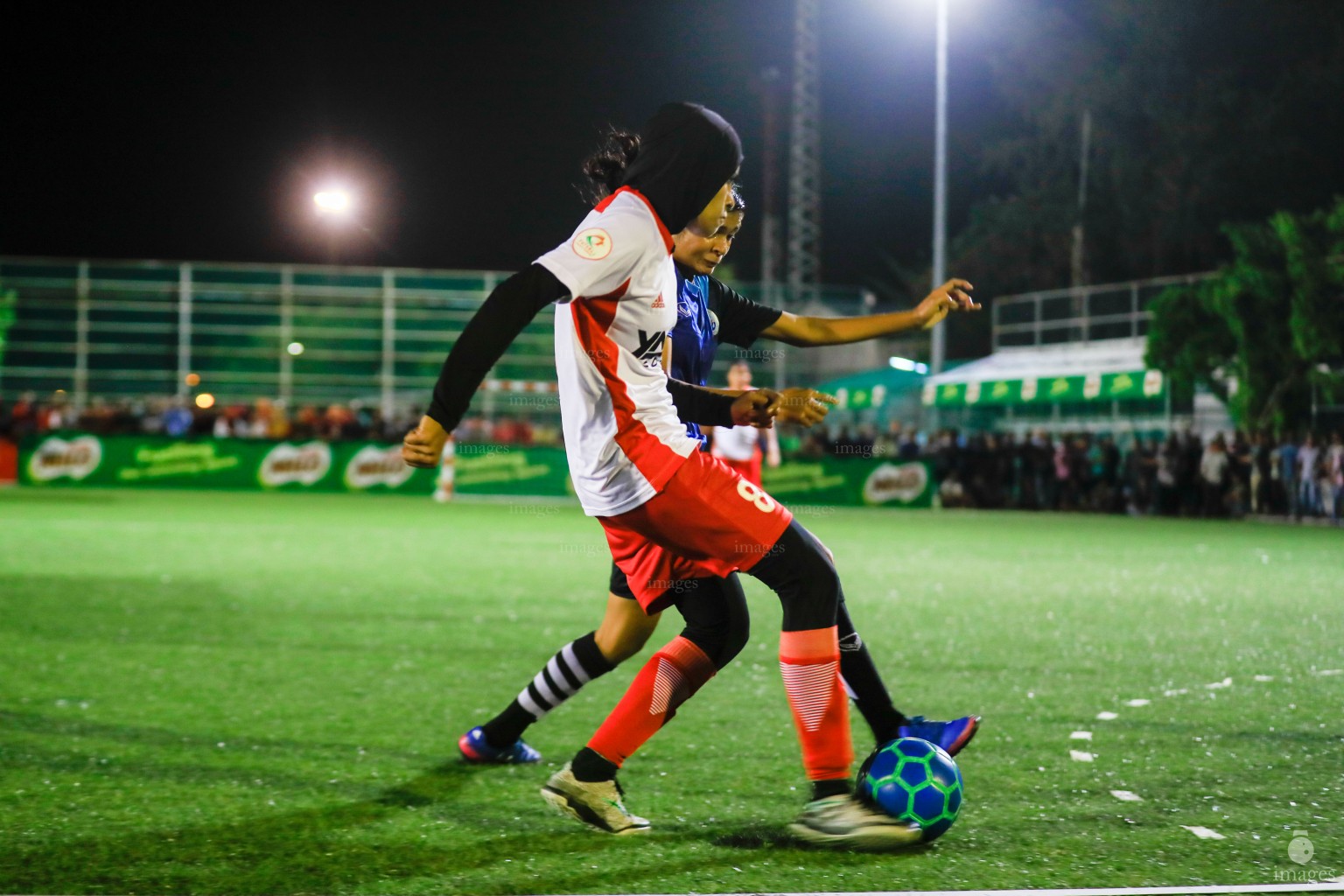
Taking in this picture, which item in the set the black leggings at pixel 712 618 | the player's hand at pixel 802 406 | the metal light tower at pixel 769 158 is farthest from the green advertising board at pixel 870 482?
the player's hand at pixel 802 406

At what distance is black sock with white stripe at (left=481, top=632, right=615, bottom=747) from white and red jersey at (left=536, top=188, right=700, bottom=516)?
967 mm

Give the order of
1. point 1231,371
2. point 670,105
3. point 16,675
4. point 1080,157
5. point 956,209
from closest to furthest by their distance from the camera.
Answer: point 670,105, point 16,675, point 1231,371, point 1080,157, point 956,209

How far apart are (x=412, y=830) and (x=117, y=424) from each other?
29075 mm

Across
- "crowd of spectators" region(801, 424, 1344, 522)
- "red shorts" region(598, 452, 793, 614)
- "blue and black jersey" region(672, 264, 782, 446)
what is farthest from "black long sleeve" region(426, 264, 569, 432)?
"crowd of spectators" region(801, 424, 1344, 522)

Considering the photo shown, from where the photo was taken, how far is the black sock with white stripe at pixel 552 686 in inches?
185

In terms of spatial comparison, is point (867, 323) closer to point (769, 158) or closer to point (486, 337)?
point (486, 337)

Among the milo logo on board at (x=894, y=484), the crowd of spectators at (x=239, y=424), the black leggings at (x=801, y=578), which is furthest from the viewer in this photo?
the crowd of spectators at (x=239, y=424)

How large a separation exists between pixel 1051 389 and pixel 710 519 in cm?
2868

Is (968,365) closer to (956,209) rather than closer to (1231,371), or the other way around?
(1231,371)

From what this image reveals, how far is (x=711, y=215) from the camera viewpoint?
4051 millimetres

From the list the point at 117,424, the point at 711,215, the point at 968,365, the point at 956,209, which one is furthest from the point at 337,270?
the point at 711,215

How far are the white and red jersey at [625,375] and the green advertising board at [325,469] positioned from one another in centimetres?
2305

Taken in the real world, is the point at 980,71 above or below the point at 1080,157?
above

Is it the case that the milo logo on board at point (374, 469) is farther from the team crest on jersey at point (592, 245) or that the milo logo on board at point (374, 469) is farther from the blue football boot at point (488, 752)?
the team crest on jersey at point (592, 245)
